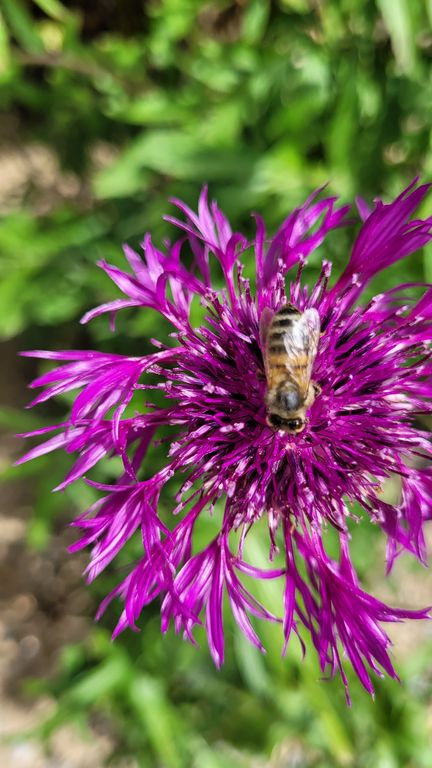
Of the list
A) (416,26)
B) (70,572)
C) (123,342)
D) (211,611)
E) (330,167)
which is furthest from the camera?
(70,572)

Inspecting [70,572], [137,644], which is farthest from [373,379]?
[70,572]

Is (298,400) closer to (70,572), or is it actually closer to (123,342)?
(123,342)

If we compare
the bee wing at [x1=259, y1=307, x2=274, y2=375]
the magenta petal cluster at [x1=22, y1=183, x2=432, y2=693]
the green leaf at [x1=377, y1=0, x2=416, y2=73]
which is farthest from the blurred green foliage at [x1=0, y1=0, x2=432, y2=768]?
the bee wing at [x1=259, y1=307, x2=274, y2=375]

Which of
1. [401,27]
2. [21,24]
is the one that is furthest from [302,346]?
[21,24]

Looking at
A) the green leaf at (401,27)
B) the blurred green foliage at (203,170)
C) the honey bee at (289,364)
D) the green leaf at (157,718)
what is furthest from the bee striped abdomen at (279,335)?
the green leaf at (157,718)

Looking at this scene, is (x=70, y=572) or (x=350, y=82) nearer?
(x=350, y=82)

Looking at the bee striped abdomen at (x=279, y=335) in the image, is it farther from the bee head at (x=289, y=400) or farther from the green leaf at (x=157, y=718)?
the green leaf at (x=157, y=718)
